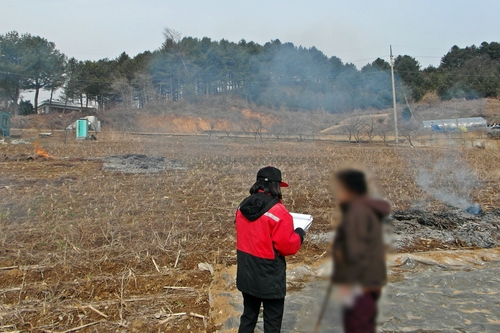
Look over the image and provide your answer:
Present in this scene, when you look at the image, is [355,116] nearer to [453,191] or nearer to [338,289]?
[453,191]

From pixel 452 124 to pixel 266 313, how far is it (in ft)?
72.9

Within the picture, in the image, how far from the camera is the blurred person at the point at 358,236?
1.87 ft

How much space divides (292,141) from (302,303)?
28270 mm

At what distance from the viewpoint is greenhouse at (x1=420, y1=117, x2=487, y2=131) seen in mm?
21770

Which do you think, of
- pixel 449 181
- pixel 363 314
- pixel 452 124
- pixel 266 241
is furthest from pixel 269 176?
pixel 452 124

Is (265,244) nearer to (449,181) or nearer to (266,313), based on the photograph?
(266,313)

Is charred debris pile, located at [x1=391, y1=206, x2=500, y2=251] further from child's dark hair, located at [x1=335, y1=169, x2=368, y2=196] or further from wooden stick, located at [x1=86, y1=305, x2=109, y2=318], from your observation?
child's dark hair, located at [x1=335, y1=169, x2=368, y2=196]

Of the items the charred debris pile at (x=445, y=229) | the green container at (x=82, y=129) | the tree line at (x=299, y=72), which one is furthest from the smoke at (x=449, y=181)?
the green container at (x=82, y=129)

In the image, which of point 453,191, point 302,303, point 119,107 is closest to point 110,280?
point 302,303

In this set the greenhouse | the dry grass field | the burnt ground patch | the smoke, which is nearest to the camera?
the dry grass field

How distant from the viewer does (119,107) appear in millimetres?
46594

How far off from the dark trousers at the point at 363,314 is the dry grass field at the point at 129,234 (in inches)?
9.1

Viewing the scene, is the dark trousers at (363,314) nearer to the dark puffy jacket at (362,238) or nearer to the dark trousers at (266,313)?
the dark puffy jacket at (362,238)

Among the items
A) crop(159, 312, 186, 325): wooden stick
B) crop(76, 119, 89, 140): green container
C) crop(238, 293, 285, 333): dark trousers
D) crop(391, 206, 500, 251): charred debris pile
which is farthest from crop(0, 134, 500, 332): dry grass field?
crop(76, 119, 89, 140): green container
